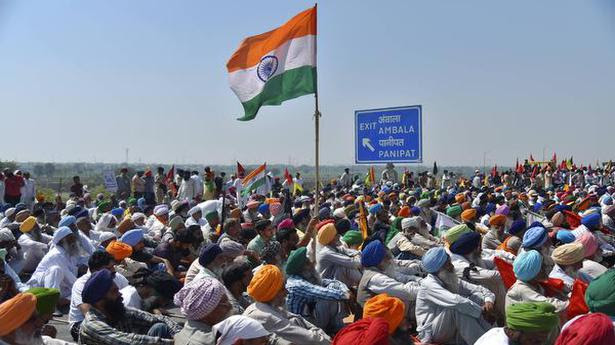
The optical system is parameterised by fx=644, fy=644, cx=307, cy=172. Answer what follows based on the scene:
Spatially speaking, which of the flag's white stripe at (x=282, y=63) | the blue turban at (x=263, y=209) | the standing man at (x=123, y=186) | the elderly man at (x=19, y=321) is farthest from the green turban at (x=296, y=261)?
the standing man at (x=123, y=186)

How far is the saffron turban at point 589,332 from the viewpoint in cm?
291

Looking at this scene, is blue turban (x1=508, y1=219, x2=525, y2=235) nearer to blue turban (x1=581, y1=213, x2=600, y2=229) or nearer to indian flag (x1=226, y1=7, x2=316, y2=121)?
blue turban (x1=581, y1=213, x2=600, y2=229)

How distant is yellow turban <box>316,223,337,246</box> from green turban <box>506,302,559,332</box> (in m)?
3.73

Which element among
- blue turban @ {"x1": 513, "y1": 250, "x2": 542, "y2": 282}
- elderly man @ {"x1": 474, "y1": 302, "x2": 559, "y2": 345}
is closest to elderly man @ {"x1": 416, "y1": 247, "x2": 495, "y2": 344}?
blue turban @ {"x1": 513, "y1": 250, "x2": 542, "y2": 282}

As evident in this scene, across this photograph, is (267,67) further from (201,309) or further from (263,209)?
(201,309)

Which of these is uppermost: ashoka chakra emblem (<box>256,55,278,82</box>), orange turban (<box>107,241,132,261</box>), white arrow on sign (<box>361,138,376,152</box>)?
ashoka chakra emblem (<box>256,55,278,82</box>)

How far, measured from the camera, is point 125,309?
16.0ft

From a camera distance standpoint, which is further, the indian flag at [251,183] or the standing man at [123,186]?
the standing man at [123,186]

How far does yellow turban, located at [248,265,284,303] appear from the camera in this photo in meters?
4.82

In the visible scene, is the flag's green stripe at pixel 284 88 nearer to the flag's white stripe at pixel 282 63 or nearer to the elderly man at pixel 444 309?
the flag's white stripe at pixel 282 63

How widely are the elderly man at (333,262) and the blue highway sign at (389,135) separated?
98.9 inches

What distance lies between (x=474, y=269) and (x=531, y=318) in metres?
2.77

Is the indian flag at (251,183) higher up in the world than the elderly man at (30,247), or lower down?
higher up

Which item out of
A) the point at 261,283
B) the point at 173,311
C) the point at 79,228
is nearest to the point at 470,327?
the point at 261,283
